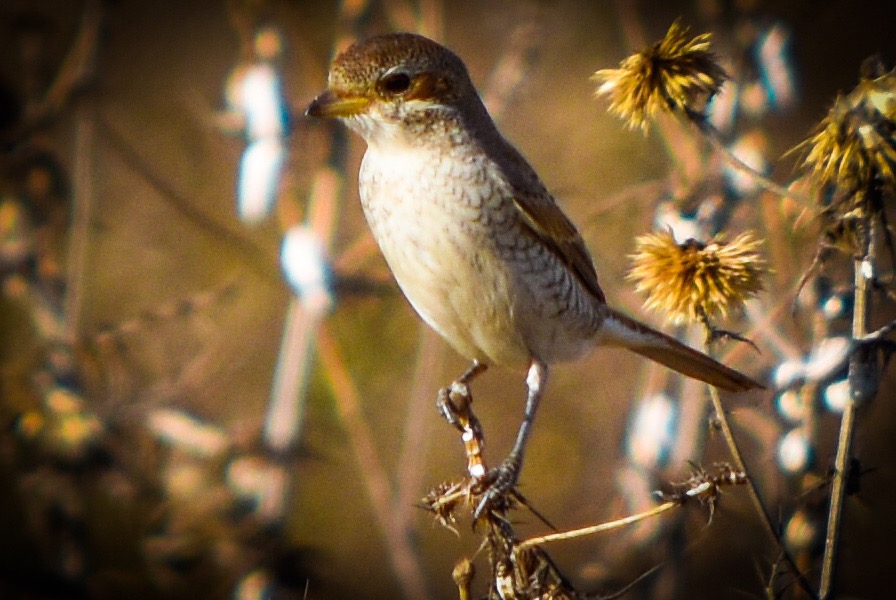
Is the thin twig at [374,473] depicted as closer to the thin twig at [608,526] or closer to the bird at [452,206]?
the bird at [452,206]

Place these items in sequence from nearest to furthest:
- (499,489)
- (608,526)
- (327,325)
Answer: (608,526), (499,489), (327,325)

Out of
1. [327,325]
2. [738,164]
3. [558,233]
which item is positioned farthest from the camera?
[327,325]

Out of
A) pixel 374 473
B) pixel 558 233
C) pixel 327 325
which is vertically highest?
pixel 558 233

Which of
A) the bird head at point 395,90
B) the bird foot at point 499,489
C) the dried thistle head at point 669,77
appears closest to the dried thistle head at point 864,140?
the dried thistle head at point 669,77

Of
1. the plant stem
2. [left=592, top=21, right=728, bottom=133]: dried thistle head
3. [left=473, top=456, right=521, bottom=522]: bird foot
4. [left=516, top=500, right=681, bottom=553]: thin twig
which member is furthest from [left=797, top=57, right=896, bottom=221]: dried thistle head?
[left=473, top=456, right=521, bottom=522]: bird foot

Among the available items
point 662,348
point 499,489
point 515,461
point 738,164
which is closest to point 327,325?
point 662,348

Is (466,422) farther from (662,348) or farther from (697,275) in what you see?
(662,348)

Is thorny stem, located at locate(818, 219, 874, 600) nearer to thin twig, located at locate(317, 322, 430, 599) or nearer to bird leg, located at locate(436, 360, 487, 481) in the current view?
bird leg, located at locate(436, 360, 487, 481)
